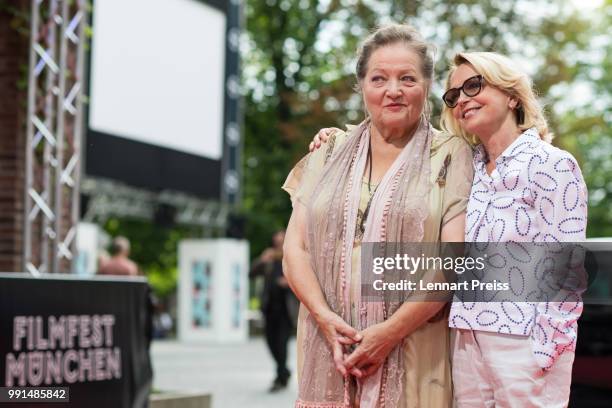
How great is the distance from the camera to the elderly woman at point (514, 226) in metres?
3.42

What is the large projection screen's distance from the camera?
20.5 metres

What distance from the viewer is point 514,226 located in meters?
3.48

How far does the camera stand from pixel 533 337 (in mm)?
3438

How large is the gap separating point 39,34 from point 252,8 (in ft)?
86.7

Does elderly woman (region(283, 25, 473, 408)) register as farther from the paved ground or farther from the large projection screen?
the large projection screen

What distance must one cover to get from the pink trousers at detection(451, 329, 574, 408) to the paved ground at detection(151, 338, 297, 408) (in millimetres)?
7606

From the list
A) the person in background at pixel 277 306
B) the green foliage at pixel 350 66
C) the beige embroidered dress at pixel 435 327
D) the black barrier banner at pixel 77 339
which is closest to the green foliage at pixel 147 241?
the green foliage at pixel 350 66

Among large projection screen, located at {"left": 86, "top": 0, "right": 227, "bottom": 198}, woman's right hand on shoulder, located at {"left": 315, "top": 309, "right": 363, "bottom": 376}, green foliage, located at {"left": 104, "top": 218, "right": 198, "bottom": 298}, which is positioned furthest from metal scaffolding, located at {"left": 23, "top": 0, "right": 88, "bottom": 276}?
green foliage, located at {"left": 104, "top": 218, "right": 198, "bottom": 298}

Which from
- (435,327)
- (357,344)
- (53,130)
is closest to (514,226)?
(435,327)

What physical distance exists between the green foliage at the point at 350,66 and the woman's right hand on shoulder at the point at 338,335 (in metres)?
15.7

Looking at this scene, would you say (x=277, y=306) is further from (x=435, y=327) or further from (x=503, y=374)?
(x=503, y=374)

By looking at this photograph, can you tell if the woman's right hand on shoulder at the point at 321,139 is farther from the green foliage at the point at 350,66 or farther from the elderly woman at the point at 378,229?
the green foliage at the point at 350,66

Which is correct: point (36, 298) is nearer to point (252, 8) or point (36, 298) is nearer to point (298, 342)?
point (298, 342)

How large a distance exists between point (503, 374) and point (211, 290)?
2477cm
